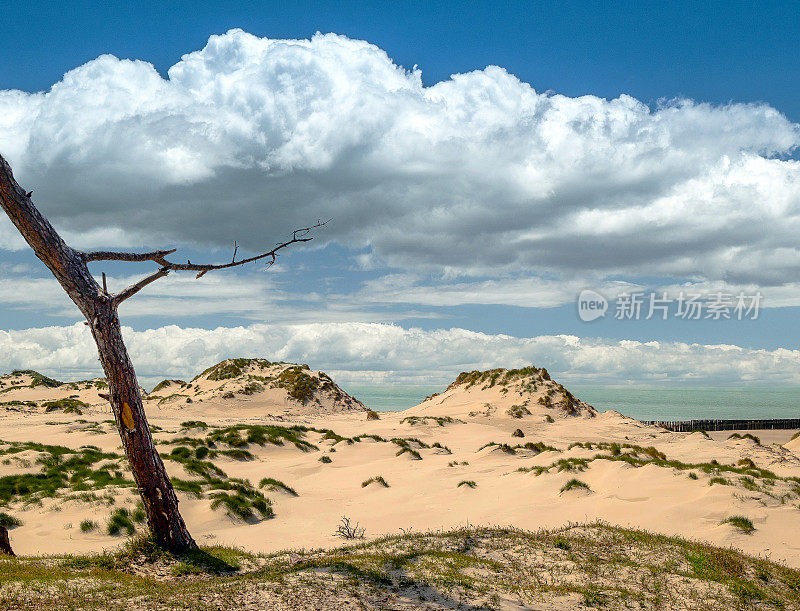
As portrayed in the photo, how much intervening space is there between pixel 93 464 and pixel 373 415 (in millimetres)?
24979

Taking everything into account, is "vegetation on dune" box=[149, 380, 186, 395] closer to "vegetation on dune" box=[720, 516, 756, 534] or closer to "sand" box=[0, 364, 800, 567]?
"sand" box=[0, 364, 800, 567]

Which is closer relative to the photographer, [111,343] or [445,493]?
[111,343]

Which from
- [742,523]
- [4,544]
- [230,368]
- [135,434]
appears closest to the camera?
[135,434]

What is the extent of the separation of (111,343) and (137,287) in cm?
109

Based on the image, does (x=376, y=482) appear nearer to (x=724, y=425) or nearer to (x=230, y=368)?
(x=724, y=425)

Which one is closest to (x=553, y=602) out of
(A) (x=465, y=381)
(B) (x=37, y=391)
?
(A) (x=465, y=381)

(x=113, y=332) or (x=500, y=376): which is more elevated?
(x=113, y=332)

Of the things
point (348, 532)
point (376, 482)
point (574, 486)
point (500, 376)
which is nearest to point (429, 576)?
point (348, 532)

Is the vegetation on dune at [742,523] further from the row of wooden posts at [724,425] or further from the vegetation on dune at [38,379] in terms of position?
the vegetation on dune at [38,379]

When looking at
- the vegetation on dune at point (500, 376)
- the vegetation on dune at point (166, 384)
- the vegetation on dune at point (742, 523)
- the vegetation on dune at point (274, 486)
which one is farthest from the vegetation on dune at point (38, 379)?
the vegetation on dune at point (742, 523)

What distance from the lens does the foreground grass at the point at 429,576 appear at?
258 inches

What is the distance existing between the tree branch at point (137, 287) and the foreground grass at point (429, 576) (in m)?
4.01

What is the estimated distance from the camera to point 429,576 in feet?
24.8

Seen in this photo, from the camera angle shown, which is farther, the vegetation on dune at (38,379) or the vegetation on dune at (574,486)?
the vegetation on dune at (38,379)
